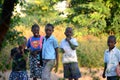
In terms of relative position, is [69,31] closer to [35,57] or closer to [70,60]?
[70,60]

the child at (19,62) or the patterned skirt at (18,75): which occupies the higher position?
the child at (19,62)

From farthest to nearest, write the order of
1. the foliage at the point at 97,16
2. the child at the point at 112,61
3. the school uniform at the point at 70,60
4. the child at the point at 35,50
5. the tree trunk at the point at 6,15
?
1. the foliage at the point at 97,16
2. the school uniform at the point at 70,60
3. the child at the point at 35,50
4. the child at the point at 112,61
5. the tree trunk at the point at 6,15

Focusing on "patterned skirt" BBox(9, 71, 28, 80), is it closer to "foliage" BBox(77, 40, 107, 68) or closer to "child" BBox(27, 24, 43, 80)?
"child" BBox(27, 24, 43, 80)

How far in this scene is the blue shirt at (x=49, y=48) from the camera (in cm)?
700

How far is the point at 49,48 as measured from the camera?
7000 mm

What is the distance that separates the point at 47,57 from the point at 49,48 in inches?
6.1

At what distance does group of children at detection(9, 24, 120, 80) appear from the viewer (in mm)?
6336

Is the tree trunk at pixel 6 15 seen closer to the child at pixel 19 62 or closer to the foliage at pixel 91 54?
the child at pixel 19 62

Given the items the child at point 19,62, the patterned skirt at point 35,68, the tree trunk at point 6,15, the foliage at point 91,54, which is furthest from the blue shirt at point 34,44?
the foliage at point 91,54

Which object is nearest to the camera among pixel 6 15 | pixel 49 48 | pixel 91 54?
pixel 6 15

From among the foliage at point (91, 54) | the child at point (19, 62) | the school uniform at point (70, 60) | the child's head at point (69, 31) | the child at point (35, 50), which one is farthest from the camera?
the foliage at point (91, 54)

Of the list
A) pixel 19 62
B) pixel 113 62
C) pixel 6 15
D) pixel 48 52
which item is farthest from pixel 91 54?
pixel 6 15

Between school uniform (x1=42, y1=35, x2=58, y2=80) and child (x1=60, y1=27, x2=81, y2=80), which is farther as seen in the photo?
child (x1=60, y1=27, x2=81, y2=80)

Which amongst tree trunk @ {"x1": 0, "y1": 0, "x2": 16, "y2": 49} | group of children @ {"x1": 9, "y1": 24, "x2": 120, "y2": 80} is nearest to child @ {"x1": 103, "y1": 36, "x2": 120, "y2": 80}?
group of children @ {"x1": 9, "y1": 24, "x2": 120, "y2": 80}
